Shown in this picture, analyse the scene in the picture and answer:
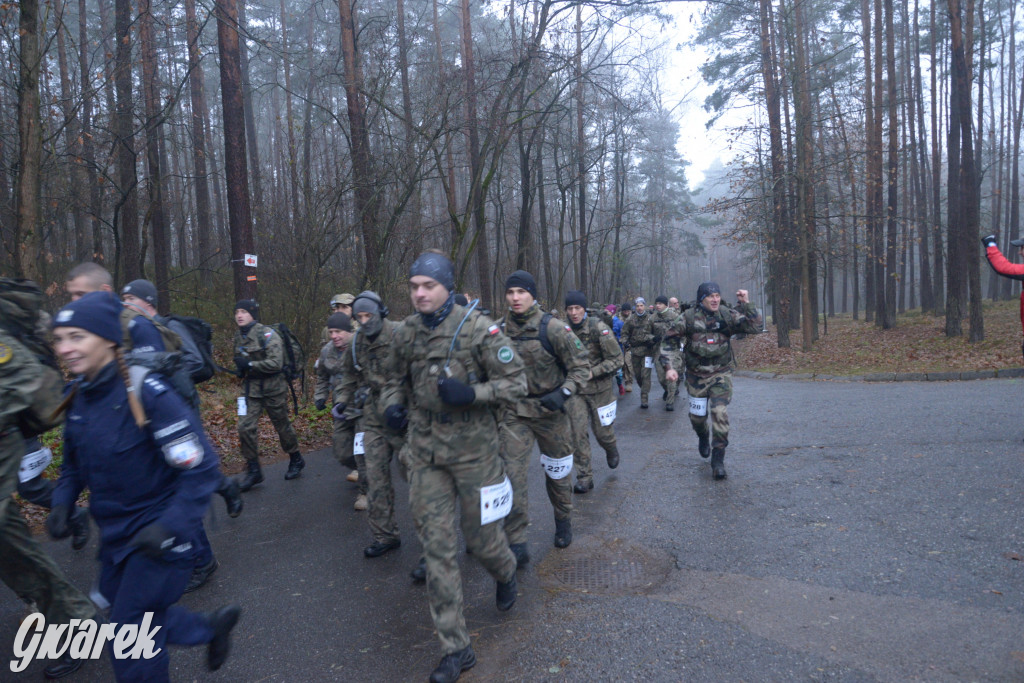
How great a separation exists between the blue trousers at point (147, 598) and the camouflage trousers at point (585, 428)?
3947mm

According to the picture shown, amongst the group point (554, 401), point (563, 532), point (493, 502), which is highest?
point (554, 401)

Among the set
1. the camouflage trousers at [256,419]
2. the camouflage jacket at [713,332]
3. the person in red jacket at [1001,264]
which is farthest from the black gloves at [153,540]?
the person in red jacket at [1001,264]

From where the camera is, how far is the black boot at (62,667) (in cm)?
373

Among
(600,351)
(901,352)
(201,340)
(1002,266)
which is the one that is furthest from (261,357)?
(901,352)

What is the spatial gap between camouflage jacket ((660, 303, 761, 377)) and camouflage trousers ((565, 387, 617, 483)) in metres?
1.01

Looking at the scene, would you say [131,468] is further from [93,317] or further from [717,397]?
[717,397]

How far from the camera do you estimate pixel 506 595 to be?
4234 millimetres

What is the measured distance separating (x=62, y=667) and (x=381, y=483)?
92.7 inches

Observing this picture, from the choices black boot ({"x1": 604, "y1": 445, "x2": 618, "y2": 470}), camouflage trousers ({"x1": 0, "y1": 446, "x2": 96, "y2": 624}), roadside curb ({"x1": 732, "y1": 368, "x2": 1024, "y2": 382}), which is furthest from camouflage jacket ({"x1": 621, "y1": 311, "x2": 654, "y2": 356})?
camouflage trousers ({"x1": 0, "y1": 446, "x2": 96, "y2": 624})

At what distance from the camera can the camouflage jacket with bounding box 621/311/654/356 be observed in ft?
43.4

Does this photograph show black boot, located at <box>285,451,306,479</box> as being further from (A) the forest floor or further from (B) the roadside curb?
(A) the forest floor

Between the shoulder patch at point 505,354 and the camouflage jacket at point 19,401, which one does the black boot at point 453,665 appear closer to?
the shoulder patch at point 505,354

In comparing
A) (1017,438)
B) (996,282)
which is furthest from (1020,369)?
(996,282)

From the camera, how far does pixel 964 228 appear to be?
1795 cm
